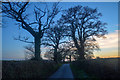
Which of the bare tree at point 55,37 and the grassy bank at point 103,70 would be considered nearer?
the grassy bank at point 103,70

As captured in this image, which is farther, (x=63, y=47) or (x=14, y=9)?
(x=63, y=47)

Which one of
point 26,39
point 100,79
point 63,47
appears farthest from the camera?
point 63,47

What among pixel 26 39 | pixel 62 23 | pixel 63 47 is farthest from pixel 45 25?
pixel 63 47

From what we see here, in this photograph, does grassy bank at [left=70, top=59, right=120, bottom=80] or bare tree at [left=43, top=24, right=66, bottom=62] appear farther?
bare tree at [left=43, top=24, right=66, bottom=62]

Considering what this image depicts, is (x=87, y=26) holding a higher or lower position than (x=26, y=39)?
higher

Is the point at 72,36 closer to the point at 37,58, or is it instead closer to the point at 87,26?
the point at 87,26

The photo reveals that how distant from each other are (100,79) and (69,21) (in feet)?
65.7

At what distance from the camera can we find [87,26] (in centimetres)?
2720

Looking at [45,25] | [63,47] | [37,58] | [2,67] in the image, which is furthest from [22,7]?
[63,47]

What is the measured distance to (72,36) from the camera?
93.1 ft

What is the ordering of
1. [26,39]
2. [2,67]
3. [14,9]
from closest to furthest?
[2,67] → [14,9] → [26,39]

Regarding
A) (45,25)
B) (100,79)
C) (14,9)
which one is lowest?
(100,79)

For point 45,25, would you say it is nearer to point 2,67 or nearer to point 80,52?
point 80,52

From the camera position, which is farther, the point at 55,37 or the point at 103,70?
the point at 55,37
